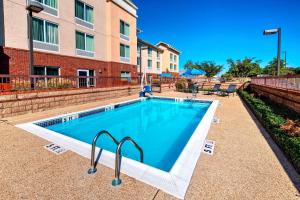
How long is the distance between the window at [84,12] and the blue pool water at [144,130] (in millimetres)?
10593

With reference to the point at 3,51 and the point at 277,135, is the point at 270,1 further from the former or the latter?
the point at 3,51

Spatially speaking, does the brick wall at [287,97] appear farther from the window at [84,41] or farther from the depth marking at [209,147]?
the window at [84,41]

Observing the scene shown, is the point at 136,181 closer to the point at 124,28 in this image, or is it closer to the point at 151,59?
the point at 124,28

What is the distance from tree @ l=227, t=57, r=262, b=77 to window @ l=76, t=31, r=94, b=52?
41245 mm

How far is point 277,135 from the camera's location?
14.5 ft

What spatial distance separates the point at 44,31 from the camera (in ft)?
40.6

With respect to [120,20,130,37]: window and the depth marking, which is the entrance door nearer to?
[120,20,130,37]: window

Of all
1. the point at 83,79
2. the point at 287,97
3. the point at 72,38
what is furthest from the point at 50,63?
the point at 287,97

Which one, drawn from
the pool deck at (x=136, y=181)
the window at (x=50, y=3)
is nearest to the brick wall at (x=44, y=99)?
the pool deck at (x=136, y=181)

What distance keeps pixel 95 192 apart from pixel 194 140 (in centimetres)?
282

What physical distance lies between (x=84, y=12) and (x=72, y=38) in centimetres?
318

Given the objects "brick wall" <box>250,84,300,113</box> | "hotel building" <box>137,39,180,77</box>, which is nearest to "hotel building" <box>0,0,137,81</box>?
"hotel building" <box>137,39,180,77</box>

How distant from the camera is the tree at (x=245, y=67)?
4397cm

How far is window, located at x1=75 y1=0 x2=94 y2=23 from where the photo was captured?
1498 cm
